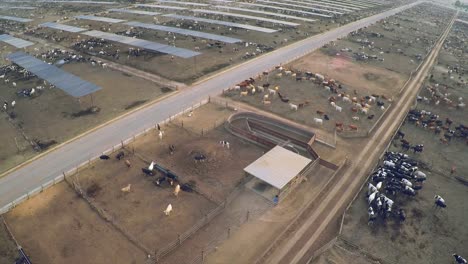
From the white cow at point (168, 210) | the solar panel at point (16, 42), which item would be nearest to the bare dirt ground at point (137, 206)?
the white cow at point (168, 210)

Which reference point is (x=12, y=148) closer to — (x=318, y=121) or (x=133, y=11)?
(x=318, y=121)

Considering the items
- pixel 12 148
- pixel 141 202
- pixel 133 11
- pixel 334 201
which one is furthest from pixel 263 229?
pixel 133 11

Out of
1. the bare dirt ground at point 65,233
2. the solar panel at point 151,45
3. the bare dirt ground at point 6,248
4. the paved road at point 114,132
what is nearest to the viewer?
the bare dirt ground at point 6,248

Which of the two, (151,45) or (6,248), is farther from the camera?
(151,45)

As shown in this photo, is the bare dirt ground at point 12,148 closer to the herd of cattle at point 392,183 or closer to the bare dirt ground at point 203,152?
the bare dirt ground at point 203,152

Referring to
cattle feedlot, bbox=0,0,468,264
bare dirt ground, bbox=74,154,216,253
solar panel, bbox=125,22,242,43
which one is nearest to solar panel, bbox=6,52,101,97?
cattle feedlot, bbox=0,0,468,264

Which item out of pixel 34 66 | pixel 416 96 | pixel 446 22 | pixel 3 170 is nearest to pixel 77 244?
pixel 3 170

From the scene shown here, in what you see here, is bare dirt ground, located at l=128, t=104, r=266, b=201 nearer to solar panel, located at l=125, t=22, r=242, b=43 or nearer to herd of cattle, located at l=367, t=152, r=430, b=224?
herd of cattle, located at l=367, t=152, r=430, b=224
